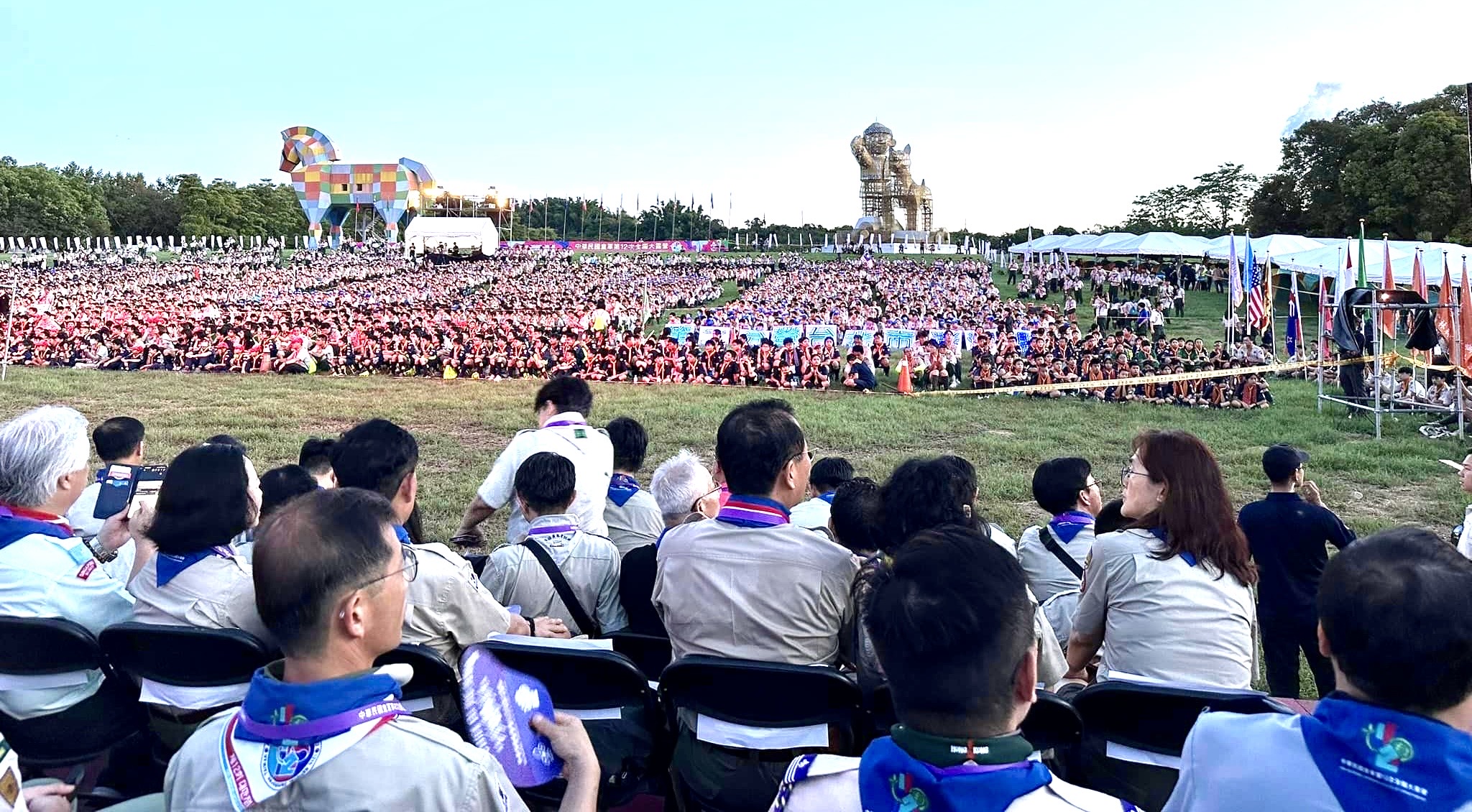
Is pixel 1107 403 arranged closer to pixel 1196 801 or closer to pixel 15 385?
pixel 1196 801

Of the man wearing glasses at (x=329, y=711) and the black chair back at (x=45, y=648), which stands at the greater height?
the man wearing glasses at (x=329, y=711)

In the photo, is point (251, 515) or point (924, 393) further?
point (924, 393)

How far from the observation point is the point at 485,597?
10.1 ft

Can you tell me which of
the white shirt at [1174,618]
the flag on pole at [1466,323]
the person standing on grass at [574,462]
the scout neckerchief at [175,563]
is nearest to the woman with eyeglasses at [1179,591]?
the white shirt at [1174,618]

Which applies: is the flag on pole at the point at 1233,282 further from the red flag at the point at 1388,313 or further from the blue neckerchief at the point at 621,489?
the blue neckerchief at the point at 621,489

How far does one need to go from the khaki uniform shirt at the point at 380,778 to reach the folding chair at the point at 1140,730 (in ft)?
5.21

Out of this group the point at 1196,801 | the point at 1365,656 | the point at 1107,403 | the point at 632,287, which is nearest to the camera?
the point at 1365,656

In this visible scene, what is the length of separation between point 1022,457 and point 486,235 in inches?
3017

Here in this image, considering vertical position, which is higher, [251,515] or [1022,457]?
[251,515]

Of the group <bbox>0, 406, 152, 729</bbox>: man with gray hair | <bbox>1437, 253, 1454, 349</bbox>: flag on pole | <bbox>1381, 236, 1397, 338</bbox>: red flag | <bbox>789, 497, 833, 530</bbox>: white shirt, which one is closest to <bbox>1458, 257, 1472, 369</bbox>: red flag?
<bbox>1437, 253, 1454, 349</bbox>: flag on pole

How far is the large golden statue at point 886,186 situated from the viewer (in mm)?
118000

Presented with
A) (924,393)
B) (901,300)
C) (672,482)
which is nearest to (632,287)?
(901,300)

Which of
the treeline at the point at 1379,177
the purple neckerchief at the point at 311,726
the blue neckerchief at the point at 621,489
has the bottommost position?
the blue neckerchief at the point at 621,489

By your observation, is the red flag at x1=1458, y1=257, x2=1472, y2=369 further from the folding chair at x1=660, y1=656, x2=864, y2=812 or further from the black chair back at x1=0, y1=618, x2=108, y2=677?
the black chair back at x1=0, y1=618, x2=108, y2=677
